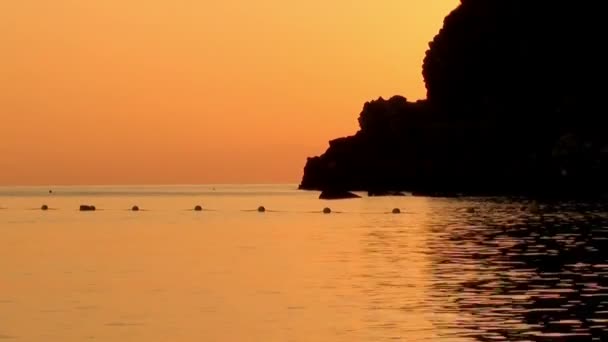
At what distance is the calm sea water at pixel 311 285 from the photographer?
43.4 metres

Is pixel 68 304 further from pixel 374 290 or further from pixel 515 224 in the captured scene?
pixel 515 224

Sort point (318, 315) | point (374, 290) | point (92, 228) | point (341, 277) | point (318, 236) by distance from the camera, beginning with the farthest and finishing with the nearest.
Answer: point (92, 228)
point (318, 236)
point (341, 277)
point (374, 290)
point (318, 315)

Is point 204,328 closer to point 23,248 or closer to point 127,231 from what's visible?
point 23,248

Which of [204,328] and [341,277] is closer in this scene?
[204,328]

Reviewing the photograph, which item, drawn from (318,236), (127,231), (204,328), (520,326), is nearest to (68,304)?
(204,328)

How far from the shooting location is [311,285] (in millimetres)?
A: 60156

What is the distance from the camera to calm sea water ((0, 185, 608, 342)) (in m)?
43.4

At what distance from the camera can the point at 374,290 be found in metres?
56.9

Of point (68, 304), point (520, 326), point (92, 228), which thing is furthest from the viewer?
point (92, 228)

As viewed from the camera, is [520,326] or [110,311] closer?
[520,326]

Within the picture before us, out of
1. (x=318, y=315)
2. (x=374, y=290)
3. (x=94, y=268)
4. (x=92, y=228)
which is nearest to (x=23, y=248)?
(x=94, y=268)

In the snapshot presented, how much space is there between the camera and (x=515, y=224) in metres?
122

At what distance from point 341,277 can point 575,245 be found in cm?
2758

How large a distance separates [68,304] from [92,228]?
7939 cm
